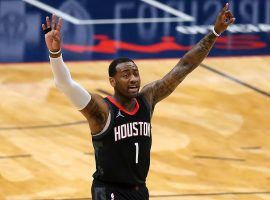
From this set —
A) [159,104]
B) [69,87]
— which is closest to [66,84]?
[69,87]

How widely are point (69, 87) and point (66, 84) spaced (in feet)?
0.12

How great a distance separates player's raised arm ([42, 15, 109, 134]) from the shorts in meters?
0.45

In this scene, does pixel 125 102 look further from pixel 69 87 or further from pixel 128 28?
pixel 128 28

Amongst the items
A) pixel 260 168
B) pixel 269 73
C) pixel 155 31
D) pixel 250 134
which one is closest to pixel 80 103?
pixel 260 168

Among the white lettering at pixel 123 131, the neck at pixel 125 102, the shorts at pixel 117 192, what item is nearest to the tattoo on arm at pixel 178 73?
the neck at pixel 125 102

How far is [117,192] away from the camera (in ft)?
21.0

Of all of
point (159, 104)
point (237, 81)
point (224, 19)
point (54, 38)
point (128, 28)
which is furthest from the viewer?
point (128, 28)

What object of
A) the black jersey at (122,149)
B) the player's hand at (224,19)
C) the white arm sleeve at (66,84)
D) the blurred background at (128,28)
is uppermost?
the player's hand at (224,19)

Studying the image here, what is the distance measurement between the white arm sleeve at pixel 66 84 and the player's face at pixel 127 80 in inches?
15.4

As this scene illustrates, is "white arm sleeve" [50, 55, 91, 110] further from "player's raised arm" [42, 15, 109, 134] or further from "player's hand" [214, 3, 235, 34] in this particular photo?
"player's hand" [214, 3, 235, 34]

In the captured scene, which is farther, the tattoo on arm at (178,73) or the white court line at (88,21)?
the white court line at (88,21)

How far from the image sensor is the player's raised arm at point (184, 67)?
685cm

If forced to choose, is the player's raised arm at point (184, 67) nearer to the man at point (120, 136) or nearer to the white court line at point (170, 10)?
the man at point (120, 136)

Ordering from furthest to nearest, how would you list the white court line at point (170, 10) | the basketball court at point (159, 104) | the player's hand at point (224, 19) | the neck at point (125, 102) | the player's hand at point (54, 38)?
the white court line at point (170, 10) < the basketball court at point (159, 104) < the player's hand at point (224, 19) < the neck at point (125, 102) < the player's hand at point (54, 38)
